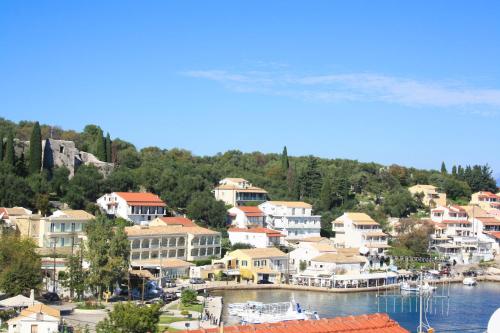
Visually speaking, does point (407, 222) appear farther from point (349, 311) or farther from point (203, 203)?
point (349, 311)

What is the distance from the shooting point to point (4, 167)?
2435 inches

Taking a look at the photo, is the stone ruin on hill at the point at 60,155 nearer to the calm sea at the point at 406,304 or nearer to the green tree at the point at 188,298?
the calm sea at the point at 406,304

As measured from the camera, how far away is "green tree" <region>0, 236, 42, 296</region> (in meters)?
38.3

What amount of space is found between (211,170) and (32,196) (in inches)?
1091

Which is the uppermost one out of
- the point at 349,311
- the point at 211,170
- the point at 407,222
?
the point at 211,170

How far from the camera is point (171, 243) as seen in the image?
60000 mm

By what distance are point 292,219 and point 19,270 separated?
39466mm

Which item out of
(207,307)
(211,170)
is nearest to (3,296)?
(207,307)

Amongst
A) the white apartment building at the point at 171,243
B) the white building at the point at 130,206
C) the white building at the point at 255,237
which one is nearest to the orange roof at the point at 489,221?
the white building at the point at 255,237

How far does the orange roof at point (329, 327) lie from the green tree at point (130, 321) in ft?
22.5

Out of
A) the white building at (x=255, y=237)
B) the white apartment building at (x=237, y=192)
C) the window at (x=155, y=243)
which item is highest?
the white apartment building at (x=237, y=192)

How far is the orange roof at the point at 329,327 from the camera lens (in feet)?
66.6

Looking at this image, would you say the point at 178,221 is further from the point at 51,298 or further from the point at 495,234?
the point at 495,234

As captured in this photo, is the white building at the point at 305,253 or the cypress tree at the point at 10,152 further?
the cypress tree at the point at 10,152
